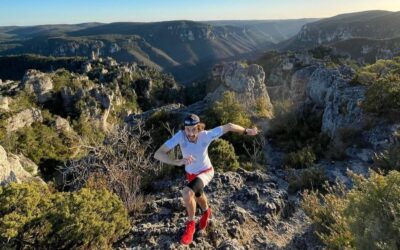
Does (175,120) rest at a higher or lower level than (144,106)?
higher

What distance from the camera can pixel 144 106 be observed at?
95.6 m

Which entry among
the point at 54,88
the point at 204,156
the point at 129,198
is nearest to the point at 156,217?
the point at 129,198

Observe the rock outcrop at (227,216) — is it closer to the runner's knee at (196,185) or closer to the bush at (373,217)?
the runner's knee at (196,185)

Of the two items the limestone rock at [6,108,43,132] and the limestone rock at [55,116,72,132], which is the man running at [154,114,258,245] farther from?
the limestone rock at [55,116,72,132]

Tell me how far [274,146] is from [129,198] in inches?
379

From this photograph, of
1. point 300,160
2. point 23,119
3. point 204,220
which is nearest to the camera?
point 204,220

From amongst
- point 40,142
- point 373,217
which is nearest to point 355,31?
point 40,142

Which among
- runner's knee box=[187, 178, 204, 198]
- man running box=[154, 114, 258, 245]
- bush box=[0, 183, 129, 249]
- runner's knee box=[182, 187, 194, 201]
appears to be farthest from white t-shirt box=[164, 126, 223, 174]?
bush box=[0, 183, 129, 249]

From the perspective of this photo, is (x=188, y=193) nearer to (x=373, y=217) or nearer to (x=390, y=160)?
(x=373, y=217)

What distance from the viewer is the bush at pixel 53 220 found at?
5805 millimetres

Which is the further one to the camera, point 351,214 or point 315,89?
point 315,89

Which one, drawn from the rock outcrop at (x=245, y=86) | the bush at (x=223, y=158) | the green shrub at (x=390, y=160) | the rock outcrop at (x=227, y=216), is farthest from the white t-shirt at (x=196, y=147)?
the rock outcrop at (x=245, y=86)

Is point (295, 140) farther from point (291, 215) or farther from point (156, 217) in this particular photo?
point (156, 217)

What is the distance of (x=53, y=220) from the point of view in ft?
19.7
